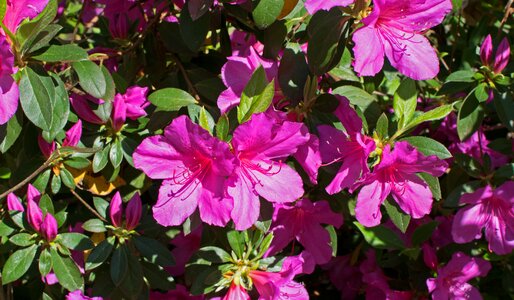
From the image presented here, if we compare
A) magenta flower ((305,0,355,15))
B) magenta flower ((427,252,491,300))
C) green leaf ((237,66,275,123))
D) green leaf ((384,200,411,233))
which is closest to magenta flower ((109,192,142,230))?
green leaf ((237,66,275,123))

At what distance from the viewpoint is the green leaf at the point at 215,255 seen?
1.57 meters

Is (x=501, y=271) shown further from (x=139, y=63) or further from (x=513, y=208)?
(x=139, y=63)

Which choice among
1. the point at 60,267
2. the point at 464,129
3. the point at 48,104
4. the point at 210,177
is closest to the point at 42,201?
the point at 60,267

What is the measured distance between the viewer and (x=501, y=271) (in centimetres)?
208

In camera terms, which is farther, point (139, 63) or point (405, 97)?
point (139, 63)

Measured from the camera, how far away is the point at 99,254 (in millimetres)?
1575

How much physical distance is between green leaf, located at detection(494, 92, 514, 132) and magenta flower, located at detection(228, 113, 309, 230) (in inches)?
25.9

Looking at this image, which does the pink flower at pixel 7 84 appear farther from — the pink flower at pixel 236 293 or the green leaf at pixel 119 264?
the pink flower at pixel 236 293

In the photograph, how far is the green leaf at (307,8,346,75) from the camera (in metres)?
1.35

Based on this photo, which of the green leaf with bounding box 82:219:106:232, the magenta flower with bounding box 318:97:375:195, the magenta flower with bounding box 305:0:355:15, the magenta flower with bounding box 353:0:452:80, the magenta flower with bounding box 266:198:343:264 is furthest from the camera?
the magenta flower with bounding box 266:198:343:264

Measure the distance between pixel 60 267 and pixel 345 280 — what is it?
994 mm

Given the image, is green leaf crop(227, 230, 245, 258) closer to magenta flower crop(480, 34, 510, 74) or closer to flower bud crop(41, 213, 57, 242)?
flower bud crop(41, 213, 57, 242)

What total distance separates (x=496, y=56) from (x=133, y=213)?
941mm

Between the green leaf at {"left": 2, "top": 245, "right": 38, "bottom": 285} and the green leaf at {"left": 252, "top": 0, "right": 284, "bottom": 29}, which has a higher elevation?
the green leaf at {"left": 252, "top": 0, "right": 284, "bottom": 29}
